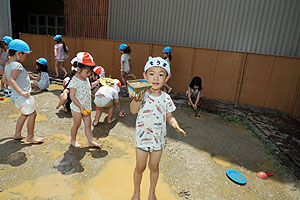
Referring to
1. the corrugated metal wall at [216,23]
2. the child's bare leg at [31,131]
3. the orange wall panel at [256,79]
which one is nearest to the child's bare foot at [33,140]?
the child's bare leg at [31,131]

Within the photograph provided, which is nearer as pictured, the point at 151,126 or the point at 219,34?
the point at 151,126

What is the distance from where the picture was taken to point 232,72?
7789mm

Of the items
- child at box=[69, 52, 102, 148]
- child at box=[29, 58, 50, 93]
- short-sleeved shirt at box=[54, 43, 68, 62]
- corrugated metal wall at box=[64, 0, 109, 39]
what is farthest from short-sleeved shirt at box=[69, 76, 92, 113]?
corrugated metal wall at box=[64, 0, 109, 39]

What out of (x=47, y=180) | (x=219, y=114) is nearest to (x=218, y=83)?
(x=219, y=114)

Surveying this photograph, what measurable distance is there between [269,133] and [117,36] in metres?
8.86

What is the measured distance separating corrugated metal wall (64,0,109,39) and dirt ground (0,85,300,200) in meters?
7.83

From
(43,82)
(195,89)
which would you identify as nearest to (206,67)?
(195,89)

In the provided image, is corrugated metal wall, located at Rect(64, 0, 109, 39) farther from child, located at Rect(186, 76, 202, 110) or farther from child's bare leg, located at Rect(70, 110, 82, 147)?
child's bare leg, located at Rect(70, 110, 82, 147)

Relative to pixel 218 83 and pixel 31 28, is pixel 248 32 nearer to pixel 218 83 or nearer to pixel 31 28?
pixel 218 83

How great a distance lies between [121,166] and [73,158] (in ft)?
2.83

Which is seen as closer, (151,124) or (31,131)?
(151,124)

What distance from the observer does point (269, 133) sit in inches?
206

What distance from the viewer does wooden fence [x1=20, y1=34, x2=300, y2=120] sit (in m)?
7.13

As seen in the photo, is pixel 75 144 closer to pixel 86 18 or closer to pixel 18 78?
pixel 18 78
